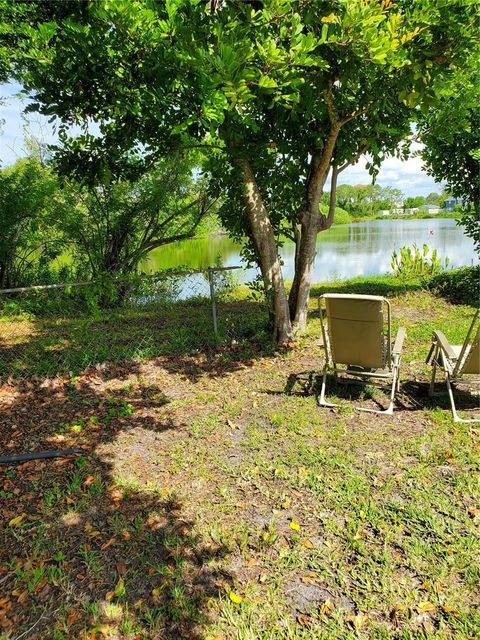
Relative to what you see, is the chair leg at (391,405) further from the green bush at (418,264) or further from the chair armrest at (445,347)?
the green bush at (418,264)

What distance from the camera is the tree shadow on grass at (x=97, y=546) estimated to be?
6.75 ft

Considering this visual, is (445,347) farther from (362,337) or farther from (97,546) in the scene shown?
(97,546)

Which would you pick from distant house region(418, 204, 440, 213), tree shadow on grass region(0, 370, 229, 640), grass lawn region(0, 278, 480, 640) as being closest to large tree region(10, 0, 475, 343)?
grass lawn region(0, 278, 480, 640)

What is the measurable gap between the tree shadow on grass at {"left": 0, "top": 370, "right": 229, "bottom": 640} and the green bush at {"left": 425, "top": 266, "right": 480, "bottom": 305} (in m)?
7.00

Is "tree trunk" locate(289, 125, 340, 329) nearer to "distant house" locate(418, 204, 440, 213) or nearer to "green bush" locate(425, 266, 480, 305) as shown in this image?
"green bush" locate(425, 266, 480, 305)

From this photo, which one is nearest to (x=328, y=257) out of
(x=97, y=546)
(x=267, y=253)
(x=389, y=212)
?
(x=267, y=253)

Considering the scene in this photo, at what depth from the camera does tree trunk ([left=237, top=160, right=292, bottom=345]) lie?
221 inches

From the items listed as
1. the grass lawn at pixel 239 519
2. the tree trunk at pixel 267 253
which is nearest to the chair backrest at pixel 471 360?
the grass lawn at pixel 239 519

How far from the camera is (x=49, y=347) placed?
598cm

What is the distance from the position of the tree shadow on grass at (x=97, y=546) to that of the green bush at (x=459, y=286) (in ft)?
23.0

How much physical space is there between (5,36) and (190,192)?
494cm

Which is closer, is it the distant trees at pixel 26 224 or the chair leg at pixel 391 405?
the chair leg at pixel 391 405

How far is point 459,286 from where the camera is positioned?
8820 millimetres

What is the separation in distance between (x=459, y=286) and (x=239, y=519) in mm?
8053
